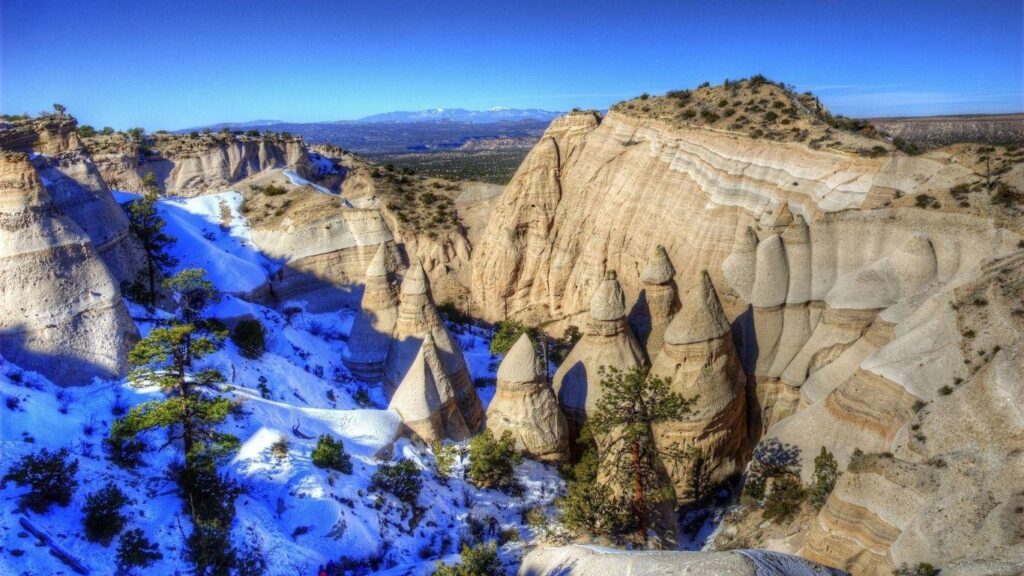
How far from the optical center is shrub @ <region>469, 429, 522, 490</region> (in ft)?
50.1

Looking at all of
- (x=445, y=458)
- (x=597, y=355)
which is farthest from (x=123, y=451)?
(x=597, y=355)

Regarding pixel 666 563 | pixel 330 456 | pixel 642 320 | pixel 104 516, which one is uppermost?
pixel 642 320

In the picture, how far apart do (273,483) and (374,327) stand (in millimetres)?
10899

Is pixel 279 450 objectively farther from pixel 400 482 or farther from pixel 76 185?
pixel 76 185

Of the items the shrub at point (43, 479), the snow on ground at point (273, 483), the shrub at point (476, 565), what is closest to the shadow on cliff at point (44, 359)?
the snow on ground at point (273, 483)

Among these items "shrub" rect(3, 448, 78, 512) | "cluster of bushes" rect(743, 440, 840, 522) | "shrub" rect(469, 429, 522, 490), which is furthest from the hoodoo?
"shrub" rect(3, 448, 78, 512)

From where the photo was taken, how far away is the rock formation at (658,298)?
2011cm

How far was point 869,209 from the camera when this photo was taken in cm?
1823

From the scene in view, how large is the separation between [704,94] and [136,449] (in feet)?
85.0

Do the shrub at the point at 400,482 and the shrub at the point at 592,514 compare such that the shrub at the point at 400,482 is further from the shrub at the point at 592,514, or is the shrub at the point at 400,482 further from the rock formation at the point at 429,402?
the shrub at the point at 592,514

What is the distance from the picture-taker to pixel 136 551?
31.1ft

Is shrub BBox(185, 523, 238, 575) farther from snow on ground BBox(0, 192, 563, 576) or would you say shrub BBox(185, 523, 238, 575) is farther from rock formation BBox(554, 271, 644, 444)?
rock formation BBox(554, 271, 644, 444)

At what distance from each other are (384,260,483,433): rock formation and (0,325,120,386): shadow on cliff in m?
9.40

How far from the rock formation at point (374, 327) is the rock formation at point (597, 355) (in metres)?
7.93
